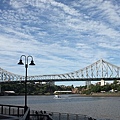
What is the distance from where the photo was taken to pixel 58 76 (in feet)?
438

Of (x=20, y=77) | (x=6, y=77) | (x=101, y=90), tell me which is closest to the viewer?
(x=20, y=77)

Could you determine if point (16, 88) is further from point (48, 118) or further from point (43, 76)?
point (48, 118)

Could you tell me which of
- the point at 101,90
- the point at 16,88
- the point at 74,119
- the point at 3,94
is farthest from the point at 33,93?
the point at 74,119

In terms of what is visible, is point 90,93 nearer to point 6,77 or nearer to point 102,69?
point 102,69

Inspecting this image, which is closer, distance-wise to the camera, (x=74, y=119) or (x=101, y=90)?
(x=74, y=119)

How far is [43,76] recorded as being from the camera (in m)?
142

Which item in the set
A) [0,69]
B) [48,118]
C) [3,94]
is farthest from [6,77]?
[48,118]

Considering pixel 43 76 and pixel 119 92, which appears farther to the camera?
pixel 119 92

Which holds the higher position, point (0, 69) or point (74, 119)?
point (0, 69)

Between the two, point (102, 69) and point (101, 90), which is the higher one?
point (102, 69)

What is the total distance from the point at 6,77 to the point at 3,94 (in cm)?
3082

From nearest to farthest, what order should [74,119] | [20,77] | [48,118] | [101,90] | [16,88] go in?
[48,118], [74,119], [20,77], [101,90], [16,88]

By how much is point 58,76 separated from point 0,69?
32.2 m

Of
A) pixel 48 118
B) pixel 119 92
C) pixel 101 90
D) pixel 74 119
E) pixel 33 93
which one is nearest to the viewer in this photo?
pixel 48 118
